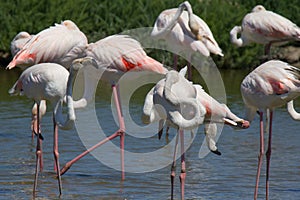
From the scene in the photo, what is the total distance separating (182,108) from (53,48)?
186 cm

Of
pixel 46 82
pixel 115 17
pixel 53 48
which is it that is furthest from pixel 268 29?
pixel 46 82

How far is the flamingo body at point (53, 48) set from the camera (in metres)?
7.42

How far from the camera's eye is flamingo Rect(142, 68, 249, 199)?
5.89 metres

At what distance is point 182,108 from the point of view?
6.06 metres

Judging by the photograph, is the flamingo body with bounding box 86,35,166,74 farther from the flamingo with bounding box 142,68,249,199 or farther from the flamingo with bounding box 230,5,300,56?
the flamingo with bounding box 230,5,300,56

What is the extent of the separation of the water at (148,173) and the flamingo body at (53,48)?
3.14 feet

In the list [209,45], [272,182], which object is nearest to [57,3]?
[209,45]

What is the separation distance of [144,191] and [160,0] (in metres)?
7.69

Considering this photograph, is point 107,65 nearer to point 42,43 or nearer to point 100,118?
point 42,43

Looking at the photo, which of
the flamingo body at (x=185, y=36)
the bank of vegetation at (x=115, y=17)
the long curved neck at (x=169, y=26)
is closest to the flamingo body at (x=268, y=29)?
the flamingo body at (x=185, y=36)

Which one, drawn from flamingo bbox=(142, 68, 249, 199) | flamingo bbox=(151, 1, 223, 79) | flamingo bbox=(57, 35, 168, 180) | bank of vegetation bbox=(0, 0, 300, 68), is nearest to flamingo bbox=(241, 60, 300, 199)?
flamingo bbox=(142, 68, 249, 199)

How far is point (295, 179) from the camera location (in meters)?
6.84

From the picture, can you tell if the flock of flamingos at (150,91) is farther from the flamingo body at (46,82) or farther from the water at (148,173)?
the water at (148,173)

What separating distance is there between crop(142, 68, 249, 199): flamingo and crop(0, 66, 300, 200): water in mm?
516
